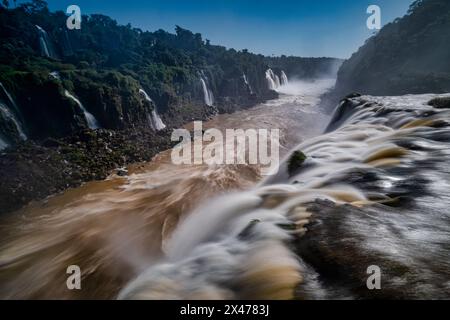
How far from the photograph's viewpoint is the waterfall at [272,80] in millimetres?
76238

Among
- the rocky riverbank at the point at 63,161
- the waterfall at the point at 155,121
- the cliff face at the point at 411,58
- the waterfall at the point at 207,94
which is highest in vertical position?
the cliff face at the point at 411,58

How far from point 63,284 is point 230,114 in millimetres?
38788

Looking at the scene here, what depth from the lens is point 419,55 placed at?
155 feet

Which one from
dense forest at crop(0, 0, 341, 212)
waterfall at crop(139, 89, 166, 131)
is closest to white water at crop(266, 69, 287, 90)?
dense forest at crop(0, 0, 341, 212)

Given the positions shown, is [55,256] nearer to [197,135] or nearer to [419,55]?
[197,135]

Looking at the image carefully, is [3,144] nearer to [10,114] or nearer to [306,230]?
[10,114]

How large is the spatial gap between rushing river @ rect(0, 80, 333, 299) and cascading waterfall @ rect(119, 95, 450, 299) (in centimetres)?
20

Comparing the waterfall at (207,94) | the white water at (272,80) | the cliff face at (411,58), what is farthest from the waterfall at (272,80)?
the waterfall at (207,94)

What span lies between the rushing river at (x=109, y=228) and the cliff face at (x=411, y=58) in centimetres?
3238

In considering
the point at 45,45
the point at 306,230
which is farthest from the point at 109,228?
the point at 45,45

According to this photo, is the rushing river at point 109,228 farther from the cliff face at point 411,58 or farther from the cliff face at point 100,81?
the cliff face at point 411,58

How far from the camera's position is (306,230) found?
5.84m

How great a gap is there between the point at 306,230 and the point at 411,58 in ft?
178

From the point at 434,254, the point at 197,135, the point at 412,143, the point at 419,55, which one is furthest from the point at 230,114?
the point at 434,254
